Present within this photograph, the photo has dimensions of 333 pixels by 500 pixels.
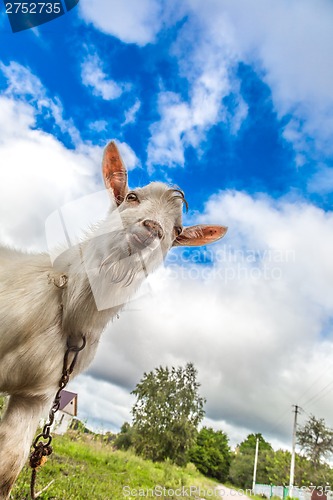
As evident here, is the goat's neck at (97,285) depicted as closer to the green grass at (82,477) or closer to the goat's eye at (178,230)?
the goat's eye at (178,230)

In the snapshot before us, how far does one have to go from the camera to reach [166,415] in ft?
102

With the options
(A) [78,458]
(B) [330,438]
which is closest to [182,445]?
(B) [330,438]

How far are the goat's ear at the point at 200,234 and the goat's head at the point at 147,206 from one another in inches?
4.6

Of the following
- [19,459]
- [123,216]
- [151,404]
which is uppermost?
[151,404]

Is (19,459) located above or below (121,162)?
below

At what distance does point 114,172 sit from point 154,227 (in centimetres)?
80

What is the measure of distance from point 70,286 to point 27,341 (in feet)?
1.52

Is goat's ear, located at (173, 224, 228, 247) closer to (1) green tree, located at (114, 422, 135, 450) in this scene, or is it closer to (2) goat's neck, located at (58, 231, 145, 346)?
(2) goat's neck, located at (58, 231, 145, 346)

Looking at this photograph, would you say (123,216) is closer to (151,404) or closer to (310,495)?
(151,404)

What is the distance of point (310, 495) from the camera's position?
3250cm

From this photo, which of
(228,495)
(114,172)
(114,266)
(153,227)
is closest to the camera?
(114,266)

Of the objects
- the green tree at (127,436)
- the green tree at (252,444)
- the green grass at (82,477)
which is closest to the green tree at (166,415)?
the green tree at (127,436)

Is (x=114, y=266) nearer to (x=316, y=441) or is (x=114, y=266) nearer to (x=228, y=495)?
(x=228, y=495)

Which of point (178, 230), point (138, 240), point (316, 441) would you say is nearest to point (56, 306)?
point (138, 240)
